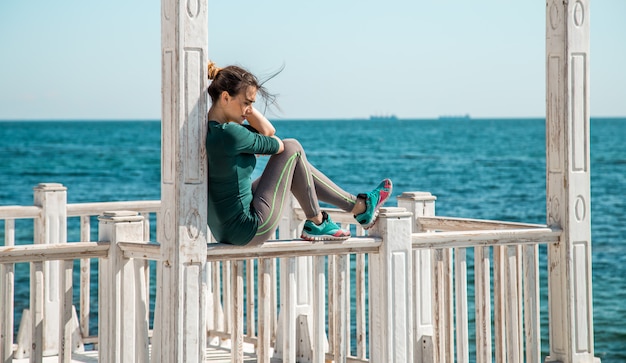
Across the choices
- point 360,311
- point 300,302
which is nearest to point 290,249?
point 360,311

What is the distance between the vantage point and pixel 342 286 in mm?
5254

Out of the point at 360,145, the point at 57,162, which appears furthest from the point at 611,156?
the point at 57,162

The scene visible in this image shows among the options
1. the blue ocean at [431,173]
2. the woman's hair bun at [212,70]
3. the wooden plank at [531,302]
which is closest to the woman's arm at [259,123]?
the woman's hair bun at [212,70]

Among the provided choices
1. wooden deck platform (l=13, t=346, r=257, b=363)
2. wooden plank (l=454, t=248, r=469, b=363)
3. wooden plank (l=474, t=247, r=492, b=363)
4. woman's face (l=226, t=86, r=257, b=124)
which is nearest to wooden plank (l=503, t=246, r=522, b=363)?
wooden plank (l=474, t=247, r=492, b=363)

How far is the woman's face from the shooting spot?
181 inches

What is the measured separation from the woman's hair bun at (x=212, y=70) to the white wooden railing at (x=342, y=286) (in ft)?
2.65

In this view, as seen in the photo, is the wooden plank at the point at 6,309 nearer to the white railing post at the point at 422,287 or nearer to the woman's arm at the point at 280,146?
the woman's arm at the point at 280,146

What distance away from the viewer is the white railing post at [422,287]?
5.62 meters

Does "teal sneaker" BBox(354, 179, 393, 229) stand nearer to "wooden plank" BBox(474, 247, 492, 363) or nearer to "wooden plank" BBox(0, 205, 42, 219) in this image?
"wooden plank" BBox(474, 247, 492, 363)

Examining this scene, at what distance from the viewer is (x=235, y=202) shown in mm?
4543

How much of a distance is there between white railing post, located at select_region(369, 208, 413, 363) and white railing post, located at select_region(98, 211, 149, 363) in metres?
1.21

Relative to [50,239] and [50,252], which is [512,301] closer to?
[50,252]

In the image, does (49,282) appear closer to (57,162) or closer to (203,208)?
(203,208)

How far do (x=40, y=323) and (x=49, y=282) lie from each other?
188 centimetres
